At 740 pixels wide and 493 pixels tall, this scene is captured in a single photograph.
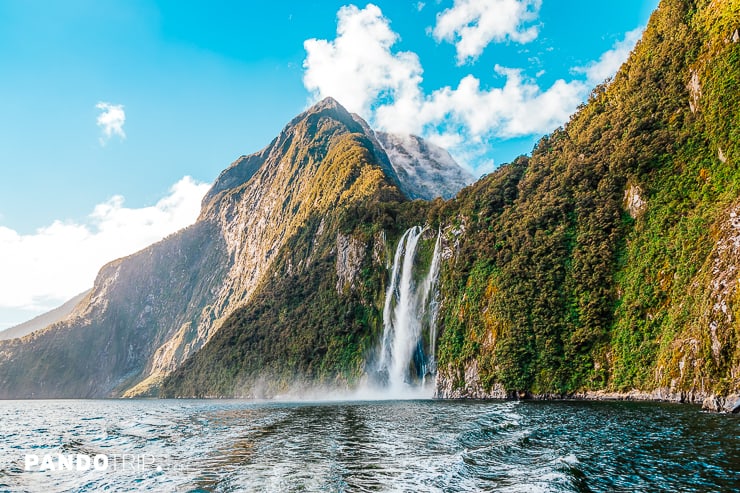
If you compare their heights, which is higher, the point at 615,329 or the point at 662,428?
the point at 615,329

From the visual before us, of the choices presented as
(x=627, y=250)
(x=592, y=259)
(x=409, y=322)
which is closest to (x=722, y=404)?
(x=627, y=250)

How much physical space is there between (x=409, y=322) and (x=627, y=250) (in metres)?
39.6

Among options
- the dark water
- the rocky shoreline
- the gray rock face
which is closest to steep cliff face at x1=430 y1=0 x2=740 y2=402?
the rocky shoreline

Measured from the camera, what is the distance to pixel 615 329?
5097cm

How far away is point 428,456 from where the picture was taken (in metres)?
21.1

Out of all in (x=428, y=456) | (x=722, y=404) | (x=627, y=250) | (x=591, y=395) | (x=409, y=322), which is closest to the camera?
(x=428, y=456)

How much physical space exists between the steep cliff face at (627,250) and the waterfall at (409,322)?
188 inches

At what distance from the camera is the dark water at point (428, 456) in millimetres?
16516

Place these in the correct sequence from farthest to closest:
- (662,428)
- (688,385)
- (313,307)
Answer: (313,307), (688,385), (662,428)

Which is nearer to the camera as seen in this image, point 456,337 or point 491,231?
point 456,337

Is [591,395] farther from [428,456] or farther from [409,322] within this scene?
[409,322]

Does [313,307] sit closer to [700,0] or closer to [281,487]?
[700,0]

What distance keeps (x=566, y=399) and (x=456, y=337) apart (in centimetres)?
2258

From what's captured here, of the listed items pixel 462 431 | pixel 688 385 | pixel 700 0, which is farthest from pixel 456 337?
pixel 700 0
